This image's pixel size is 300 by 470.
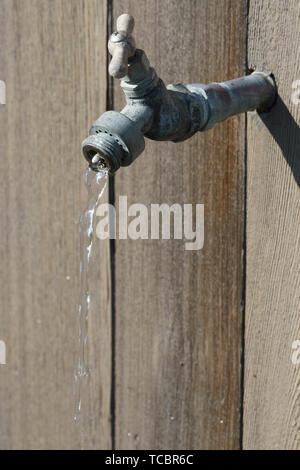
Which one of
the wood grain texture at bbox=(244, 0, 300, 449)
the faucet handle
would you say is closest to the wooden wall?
the wood grain texture at bbox=(244, 0, 300, 449)

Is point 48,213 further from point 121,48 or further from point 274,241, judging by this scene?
point 121,48

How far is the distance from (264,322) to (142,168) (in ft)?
1.07

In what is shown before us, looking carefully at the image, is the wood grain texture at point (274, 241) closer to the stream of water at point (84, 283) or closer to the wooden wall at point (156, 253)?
the wooden wall at point (156, 253)

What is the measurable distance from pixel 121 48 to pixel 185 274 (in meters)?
0.48

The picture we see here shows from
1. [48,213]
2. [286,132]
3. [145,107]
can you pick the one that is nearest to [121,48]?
[145,107]

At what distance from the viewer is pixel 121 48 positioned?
0.71 meters

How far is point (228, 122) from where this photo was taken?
99 centimetres

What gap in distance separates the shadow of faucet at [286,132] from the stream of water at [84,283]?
0.26 meters

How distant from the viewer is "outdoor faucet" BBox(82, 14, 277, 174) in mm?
726

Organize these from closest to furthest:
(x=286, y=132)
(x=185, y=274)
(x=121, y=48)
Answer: (x=121, y=48) → (x=286, y=132) → (x=185, y=274)
